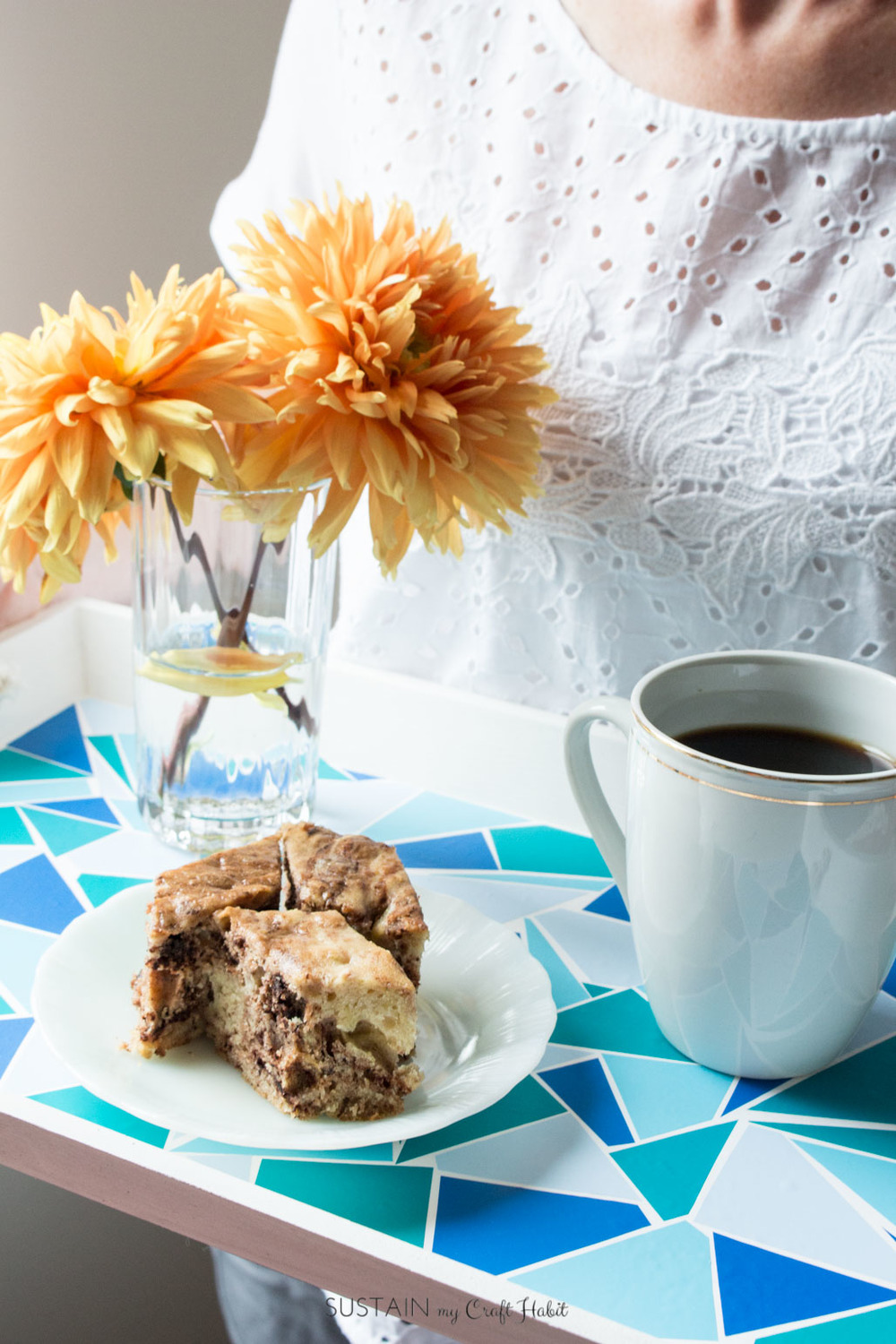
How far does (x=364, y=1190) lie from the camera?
1.27 ft

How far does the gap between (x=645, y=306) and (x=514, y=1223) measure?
1.53 ft

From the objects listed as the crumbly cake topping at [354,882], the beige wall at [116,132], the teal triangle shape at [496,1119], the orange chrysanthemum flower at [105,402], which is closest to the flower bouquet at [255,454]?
the orange chrysanthemum flower at [105,402]

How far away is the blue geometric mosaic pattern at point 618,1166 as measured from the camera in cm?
36

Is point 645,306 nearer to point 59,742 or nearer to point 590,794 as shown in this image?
point 590,794

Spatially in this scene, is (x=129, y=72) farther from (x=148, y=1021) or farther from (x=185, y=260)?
(x=148, y=1021)

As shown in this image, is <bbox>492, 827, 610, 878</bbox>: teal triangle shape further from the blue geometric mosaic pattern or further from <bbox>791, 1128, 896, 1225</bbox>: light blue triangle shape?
<bbox>791, 1128, 896, 1225</bbox>: light blue triangle shape

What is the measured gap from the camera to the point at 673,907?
0.43 meters

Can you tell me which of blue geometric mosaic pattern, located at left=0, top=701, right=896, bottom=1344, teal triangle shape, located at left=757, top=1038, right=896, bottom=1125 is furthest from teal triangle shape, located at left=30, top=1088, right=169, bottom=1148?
teal triangle shape, located at left=757, top=1038, right=896, bottom=1125

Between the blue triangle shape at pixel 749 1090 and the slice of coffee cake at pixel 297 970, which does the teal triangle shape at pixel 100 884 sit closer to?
the slice of coffee cake at pixel 297 970

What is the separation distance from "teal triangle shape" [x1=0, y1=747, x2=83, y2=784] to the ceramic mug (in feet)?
1.02

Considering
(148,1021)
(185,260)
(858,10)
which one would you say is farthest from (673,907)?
(185,260)

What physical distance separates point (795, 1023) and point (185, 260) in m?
0.90

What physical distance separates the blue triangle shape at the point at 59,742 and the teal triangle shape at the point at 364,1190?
32 centimetres

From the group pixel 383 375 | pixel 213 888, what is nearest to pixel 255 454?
pixel 383 375
